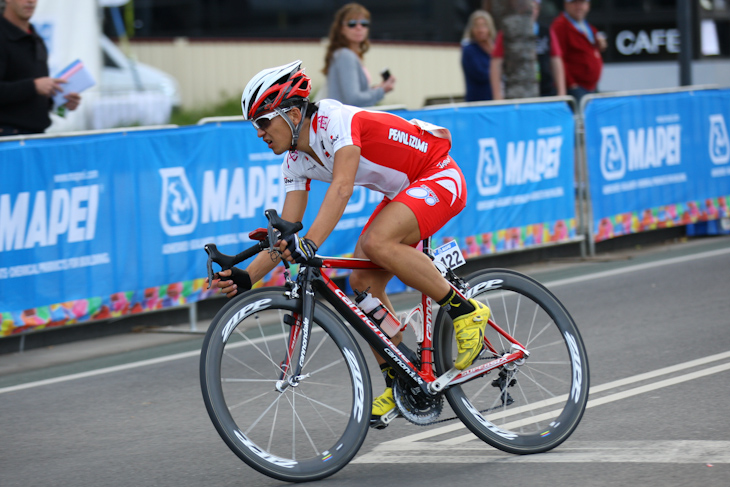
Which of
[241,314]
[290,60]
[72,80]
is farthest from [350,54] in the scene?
[290,60]

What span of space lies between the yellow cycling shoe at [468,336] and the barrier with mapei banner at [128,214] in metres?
3.98

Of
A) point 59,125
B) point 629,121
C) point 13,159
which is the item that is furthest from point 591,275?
point 59,125

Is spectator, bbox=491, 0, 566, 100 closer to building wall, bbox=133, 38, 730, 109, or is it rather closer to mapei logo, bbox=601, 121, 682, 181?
mapei logo, bbox=601, 121, 682, 181

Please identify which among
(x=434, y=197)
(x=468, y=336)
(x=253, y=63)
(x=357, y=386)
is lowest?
(x=357, y=386)

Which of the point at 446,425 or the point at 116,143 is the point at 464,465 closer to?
the point at 446,425

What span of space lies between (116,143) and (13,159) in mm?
833

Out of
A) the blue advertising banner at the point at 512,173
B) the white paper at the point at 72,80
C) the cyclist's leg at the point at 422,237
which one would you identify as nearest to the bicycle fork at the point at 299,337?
the cyclist's leg at the point at 422,237

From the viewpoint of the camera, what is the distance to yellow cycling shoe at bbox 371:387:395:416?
484cm

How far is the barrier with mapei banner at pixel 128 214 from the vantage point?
A: 7.62 meters

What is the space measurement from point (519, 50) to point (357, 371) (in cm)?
888

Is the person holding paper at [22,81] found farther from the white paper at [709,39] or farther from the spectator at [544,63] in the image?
the white paper at [709,39]

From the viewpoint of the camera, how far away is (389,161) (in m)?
4.81

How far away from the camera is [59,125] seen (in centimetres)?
1381

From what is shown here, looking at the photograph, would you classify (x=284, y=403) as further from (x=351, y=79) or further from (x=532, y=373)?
(x=351, y=79)
